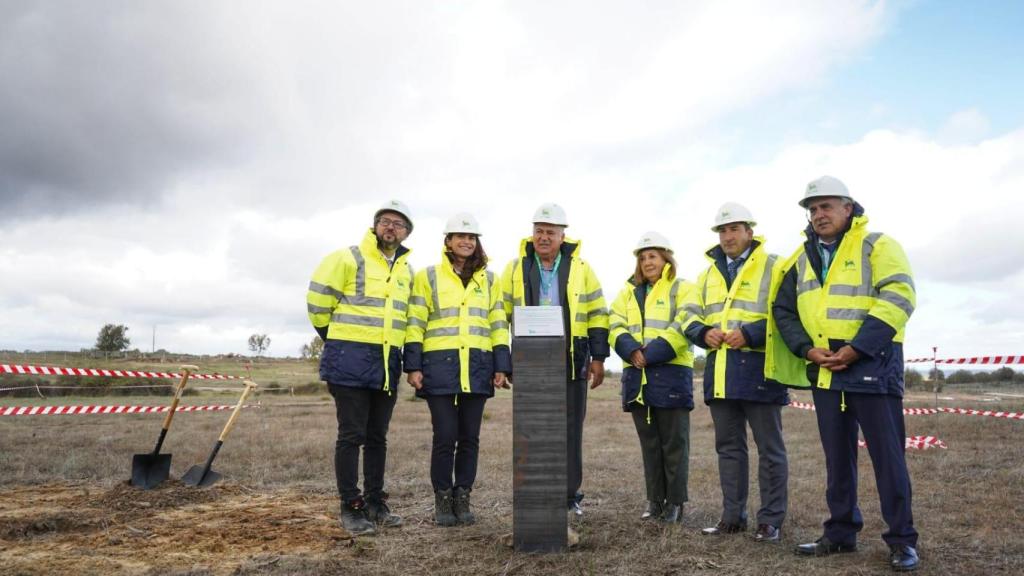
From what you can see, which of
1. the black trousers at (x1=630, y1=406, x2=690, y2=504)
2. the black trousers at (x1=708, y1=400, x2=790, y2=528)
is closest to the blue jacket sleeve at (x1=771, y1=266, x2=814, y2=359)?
the black trousers at (x1=708, y1=400, x2=790, y2=528)

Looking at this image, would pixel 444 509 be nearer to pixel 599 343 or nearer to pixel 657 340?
pixel 599 343

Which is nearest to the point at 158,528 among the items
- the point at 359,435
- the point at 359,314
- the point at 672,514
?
the point at 359,435

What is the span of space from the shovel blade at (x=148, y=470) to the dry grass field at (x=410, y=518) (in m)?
0.20

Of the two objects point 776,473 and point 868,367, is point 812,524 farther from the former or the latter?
point 868,367

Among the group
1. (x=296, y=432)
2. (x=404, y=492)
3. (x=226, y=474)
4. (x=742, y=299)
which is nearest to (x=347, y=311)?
(x=404, y=492)

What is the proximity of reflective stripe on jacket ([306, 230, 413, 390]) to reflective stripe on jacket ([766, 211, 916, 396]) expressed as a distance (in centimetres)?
302

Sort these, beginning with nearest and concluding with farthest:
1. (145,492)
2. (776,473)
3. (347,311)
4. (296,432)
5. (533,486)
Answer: (533,486) < (776,473) < (347,311) < (145,492) < (296,432)

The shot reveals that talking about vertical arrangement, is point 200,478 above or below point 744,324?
below

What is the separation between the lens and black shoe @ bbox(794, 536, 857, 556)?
4.45 metres

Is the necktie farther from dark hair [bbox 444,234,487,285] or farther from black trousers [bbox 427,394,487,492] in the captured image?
black trousers [bbox 427,394,487,492]

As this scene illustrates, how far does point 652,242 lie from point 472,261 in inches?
62.0

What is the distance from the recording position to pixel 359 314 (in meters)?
5.43

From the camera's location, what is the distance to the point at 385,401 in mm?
5598

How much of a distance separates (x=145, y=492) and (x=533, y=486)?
4.49 m
